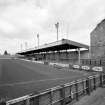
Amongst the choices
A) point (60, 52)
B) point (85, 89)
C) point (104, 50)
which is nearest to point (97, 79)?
point (85, 89)

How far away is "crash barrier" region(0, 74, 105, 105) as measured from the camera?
489 cm

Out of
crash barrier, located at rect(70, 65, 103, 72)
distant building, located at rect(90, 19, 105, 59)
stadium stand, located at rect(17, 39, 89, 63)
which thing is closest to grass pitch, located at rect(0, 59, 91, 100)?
crash barrier, located at rect(70, 65, 103, 72)

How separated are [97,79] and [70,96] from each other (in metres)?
4.52

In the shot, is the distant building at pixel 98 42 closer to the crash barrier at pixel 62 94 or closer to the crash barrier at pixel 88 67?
the crash barrier at pixel 88 67

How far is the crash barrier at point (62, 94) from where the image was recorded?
489 cm

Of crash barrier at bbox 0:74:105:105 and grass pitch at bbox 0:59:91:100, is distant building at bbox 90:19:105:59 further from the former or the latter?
crash barrier at bbox 0:74:105:105

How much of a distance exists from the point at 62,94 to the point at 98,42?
34.4 metres

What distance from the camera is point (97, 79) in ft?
35.4

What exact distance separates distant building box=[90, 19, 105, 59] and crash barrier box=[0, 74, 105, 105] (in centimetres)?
2645

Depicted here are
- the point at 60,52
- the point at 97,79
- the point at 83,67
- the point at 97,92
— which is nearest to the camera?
the point at 97,92

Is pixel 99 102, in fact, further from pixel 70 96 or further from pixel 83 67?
pixel 83 67

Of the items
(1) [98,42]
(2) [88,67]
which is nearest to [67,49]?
(1) [98,42]

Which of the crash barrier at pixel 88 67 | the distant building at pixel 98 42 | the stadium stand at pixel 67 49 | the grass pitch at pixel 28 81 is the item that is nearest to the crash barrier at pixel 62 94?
the grass pitch at pixel 28 81

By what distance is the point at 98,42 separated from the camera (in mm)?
37812
